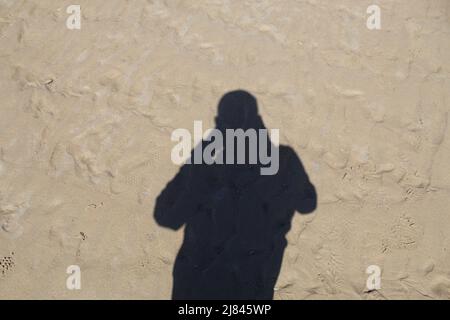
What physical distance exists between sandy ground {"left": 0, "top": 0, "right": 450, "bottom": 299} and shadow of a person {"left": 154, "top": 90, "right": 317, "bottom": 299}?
12 centimetres

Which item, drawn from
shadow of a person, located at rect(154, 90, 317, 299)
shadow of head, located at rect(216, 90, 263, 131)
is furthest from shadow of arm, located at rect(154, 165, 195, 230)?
shadow of head, located at rect(216, 90, 263, 131)

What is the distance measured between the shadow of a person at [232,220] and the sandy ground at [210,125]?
0.38 ft

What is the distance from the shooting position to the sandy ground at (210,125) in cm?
300

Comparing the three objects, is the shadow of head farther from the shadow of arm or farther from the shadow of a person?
the shadow of arm

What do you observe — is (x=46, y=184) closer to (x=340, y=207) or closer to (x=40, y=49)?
(x=40, y=49)

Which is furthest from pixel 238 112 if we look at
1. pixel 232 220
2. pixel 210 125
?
pixel 232 220

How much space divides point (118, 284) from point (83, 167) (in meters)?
1.25

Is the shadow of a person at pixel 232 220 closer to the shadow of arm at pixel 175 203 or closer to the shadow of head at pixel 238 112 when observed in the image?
the shadow of arm at pixel 175 203

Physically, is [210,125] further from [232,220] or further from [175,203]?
[232,220]

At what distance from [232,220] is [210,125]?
1.09 metres

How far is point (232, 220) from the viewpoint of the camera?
3.16 meters

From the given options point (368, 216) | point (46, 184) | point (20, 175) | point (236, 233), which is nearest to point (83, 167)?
point (46, 184)

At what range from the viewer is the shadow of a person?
2.94 metres

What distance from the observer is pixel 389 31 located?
14.1ft
